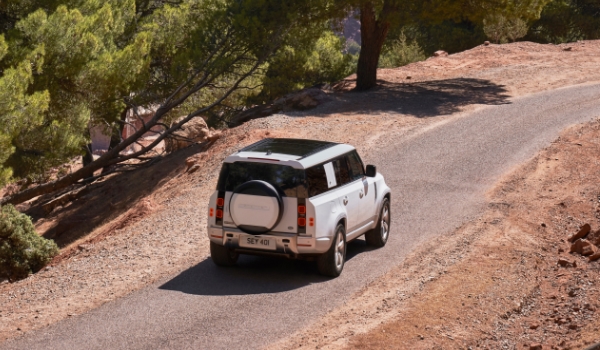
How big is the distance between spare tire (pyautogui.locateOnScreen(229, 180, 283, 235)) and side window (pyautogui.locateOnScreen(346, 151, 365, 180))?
6.13 ft

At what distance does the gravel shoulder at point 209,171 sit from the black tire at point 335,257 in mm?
1071

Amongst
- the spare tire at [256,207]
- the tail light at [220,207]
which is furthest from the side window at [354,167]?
the tail light at [220,207]

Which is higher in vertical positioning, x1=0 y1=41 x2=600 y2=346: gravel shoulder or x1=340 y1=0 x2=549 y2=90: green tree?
x1=340 y1=0 x2=549 y2=90: green tree

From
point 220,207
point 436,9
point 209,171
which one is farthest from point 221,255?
point 436,9

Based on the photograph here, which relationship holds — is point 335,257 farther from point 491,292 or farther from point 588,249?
point 588,249

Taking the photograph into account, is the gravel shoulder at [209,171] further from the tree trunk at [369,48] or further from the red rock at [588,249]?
the red rock at [588,249]

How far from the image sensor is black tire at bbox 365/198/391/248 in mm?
14617

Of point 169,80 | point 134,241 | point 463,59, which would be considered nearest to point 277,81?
point 169,80

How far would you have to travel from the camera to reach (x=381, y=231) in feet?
48.3

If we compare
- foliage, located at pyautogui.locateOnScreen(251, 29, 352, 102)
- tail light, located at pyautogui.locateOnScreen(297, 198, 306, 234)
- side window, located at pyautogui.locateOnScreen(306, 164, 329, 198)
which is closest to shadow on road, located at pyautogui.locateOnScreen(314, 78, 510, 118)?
foliage, located at pyautogui.locateOnScreen(251, 29, 352, 102)

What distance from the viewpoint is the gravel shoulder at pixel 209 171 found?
13.0m

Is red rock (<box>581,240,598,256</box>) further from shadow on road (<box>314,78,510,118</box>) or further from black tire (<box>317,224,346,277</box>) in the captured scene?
shadow on road (<box>314,78,510,118</box>)

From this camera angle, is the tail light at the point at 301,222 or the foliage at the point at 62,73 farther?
the foliage at the point at 62,73

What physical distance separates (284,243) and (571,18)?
39901mm
